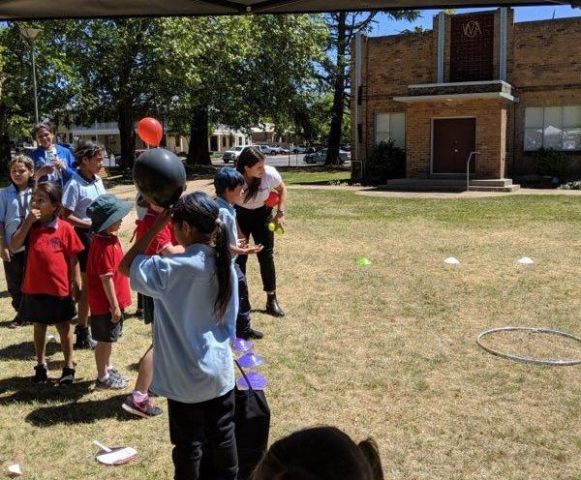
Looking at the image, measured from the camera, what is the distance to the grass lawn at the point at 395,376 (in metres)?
3.70

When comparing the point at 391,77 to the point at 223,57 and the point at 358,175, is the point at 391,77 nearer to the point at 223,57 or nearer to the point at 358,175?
the point at 358,175

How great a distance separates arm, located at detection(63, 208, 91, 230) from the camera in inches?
213

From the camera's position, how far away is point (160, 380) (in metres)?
2.95

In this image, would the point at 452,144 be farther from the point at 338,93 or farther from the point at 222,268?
the point at 222,268

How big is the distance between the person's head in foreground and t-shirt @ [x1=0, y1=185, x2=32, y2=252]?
16.8ft

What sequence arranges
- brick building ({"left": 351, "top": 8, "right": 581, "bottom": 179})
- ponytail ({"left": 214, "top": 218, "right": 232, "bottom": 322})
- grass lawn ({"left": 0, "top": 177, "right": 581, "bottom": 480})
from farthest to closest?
brick building ({"left": 351, "top": 8, "right": 581, "bottom": 179}) → grass lawn ({"left": 0, "top": 177, "right": 581, "bottom": 480}) → ponytail ({"left": 214, "top": 218, "right": 232, "bottom": 322})

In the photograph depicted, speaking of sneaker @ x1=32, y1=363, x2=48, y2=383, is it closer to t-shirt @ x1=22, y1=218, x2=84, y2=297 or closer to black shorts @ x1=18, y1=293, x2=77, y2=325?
black shorts @ x1=18, y1=293, x2=77, y2=325

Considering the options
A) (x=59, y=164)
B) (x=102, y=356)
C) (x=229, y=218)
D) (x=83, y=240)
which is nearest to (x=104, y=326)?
(x=102, y=356)

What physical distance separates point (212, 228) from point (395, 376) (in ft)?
8.66

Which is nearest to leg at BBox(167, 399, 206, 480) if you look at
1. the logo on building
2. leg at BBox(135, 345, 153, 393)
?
leg at BBox(135, 345, 153, 393)

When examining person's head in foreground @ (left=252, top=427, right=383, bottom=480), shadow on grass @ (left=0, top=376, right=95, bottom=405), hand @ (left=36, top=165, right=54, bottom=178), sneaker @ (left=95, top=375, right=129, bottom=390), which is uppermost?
hand @ (left=36, top=165, right=54, bottom=178)

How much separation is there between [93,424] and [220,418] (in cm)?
155

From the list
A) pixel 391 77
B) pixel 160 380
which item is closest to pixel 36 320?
pixel 160 380

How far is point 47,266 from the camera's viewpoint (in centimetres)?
452
